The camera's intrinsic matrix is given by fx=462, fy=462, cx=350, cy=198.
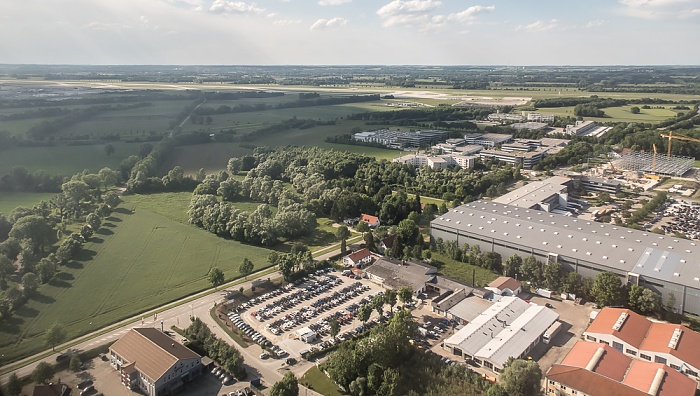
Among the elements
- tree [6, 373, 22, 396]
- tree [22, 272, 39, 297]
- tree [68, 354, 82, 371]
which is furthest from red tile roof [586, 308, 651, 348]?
tree [22, 272, 39, 297]

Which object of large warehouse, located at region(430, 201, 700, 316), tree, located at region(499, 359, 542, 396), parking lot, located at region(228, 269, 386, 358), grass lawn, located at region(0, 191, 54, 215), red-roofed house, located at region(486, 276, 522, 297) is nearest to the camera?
tree, located at region(499, 359, 542, 396)

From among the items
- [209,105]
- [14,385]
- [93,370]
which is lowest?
[93,370]

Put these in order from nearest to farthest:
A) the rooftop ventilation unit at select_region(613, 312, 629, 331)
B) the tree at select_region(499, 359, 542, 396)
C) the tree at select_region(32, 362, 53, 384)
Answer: the tree at select_region(499, 359, 542, 396)
the tree at select_region(32, 362, 53, 384)
the rooftop ventilation unit at select_region(613, 312, 629, 331)

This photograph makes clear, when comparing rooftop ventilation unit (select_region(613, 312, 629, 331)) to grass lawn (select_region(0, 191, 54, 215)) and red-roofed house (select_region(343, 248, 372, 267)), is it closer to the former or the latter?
red-roofed house (select_region(343, 248, 372, 267))

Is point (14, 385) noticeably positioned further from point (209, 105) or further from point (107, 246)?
point (209, 105)

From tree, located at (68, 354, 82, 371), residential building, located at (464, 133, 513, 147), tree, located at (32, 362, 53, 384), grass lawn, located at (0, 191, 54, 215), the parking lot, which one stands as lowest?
the parking lot

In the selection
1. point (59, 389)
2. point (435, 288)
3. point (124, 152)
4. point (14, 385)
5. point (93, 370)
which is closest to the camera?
point (14, 385)

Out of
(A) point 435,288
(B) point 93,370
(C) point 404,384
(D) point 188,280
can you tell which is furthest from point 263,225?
(C) point 404,384

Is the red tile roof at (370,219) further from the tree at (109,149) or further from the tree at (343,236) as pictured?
the tree at (109,149)
